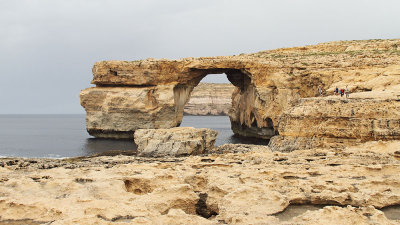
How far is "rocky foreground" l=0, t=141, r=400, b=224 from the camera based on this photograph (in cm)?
700

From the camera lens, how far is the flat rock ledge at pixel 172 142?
22797 millimetres

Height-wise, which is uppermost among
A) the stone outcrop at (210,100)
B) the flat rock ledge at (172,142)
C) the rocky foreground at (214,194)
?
the rocky foreground at (214,194)

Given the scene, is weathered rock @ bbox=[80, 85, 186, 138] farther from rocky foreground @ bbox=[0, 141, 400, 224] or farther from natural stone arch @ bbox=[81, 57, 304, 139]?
rocky foreground @ bbox=[0, 141, 400, 224]

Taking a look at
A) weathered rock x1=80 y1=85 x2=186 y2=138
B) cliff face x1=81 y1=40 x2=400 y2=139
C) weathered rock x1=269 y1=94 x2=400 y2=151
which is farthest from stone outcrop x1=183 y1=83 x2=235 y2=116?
weathered rock x1=269 y1=94 x2=400 y2=151

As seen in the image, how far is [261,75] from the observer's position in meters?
34.4

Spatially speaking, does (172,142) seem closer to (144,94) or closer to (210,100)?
(144,94)

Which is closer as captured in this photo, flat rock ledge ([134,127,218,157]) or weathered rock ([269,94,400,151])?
weathered rock ([269,94,400,151])

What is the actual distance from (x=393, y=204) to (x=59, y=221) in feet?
22.3

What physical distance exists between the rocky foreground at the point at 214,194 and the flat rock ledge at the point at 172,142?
10633 millimetres

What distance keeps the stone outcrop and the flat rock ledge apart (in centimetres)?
7938

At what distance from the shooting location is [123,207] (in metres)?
7.43

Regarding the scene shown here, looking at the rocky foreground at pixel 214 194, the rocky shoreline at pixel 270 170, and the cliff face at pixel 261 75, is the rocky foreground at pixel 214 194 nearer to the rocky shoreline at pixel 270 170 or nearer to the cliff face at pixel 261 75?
the rocky shoreline at pixel 270 170

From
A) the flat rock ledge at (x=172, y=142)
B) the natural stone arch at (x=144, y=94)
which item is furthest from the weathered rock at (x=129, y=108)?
the flat rock ledge at (x=172, y=142)

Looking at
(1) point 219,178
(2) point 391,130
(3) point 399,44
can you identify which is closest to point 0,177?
(1) point 219,178
